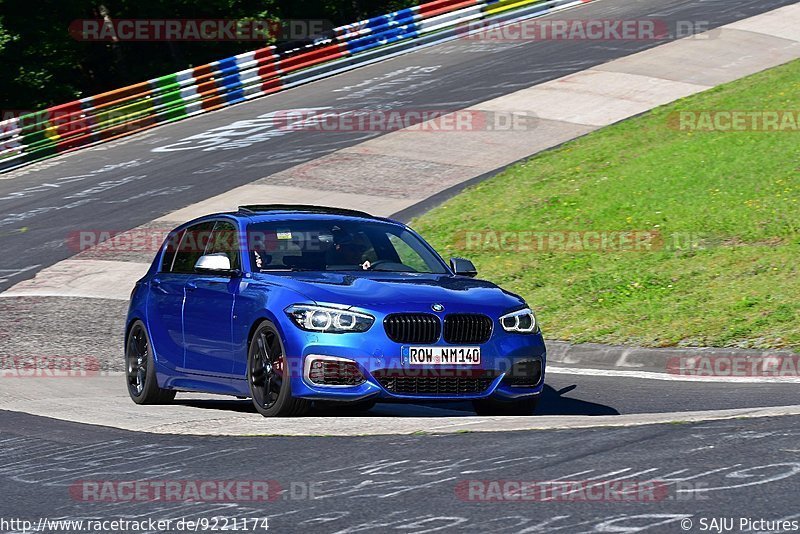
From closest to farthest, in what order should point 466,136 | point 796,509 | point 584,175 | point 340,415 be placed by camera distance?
point 796,509 → point 340,415 → point 584,175 → point 466,136

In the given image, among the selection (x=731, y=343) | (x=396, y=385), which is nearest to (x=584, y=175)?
(x=731, y=343)

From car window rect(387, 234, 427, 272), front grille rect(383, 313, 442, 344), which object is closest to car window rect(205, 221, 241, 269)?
car window rect(387, 234, 427, 272)

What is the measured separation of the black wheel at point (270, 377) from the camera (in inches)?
366

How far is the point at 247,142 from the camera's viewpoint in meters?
28.0

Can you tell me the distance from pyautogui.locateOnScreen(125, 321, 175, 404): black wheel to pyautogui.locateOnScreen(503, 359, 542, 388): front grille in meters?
3.23

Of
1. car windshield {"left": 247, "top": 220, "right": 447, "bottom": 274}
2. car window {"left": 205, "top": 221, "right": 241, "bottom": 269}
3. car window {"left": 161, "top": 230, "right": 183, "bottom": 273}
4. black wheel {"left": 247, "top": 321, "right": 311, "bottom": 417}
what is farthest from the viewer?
car window {"left": 161, "top": 230, "right": 183, "bottom": 273}

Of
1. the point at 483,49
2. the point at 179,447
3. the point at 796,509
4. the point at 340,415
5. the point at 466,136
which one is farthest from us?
the point at 483,49

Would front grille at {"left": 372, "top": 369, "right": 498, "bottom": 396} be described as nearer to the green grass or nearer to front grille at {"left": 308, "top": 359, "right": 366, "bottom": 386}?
front grille at {"left": 308, "top": 359, "right": 366, "bottom": 386}

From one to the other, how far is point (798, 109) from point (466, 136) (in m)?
6.76

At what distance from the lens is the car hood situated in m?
9.24

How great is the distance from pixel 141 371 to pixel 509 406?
3.37 meters

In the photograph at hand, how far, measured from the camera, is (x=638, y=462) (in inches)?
281

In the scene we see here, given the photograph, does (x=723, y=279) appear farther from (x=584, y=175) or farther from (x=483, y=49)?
(x=483, y=49)

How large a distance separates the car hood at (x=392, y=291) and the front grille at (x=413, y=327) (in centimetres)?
6
